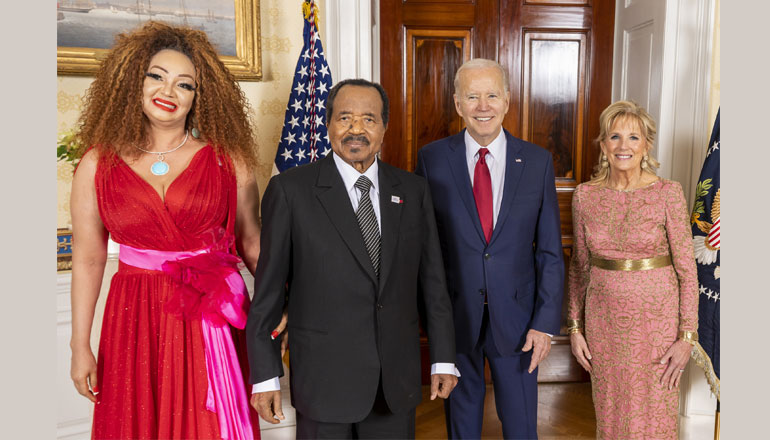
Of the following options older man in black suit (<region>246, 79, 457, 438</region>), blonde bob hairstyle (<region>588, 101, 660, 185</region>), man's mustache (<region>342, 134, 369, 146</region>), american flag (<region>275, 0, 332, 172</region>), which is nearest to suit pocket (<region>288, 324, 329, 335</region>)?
older man in black suit (<region>246, 79, 457, 438</region>)

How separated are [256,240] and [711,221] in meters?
2.26

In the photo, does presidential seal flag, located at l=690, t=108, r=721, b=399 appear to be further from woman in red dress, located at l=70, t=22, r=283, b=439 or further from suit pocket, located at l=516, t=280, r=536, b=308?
woman in red dress, located at l=70, t=22, r=283, b=439

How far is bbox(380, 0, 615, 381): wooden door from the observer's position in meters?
3.77

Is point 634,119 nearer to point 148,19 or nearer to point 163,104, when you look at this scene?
point 163,104

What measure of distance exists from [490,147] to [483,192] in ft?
0.65

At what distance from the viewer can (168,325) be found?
1933mm

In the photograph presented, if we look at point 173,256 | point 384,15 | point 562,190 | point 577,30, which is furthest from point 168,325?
point 577,30

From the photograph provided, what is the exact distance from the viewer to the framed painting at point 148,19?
2.80 metres

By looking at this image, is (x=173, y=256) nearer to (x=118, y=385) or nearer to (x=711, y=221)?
(x=118, y=385)

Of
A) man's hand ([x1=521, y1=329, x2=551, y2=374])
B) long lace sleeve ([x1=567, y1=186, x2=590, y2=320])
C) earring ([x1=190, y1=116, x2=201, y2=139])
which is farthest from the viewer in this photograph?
long lace sleeve ([x1=567, y1=186, x2=590, y2=320])

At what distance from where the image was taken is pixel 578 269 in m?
2.75

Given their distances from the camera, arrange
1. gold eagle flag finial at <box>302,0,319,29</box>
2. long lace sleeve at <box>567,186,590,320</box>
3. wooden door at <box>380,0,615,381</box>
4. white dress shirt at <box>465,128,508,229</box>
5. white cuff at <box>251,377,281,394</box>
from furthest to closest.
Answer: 1. wooden door at <box>380,0,615,381</box>
2. gold eagle flag finial at <box>302,0,319,29</box>
3. long lace sleeve at <box>567,186,590,320</box>
4. white dress shirt at <box>465,128,508,229</box>
5. white cuff at <box>251,377,281,394</box>

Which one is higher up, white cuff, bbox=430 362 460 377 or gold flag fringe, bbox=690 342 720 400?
white cuff, bbox=430 362 460 377

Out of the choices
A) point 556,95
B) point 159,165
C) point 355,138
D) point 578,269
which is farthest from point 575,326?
point 159,165
